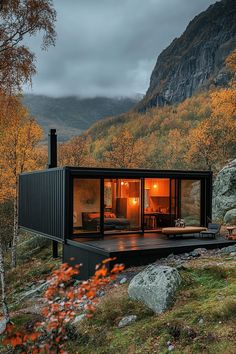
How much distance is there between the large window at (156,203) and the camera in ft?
50.1

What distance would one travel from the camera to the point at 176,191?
1562 centimetres

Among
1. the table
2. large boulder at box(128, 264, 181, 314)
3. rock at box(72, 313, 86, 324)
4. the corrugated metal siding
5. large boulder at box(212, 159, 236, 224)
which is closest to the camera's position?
large boulder at box(128, 264, 181, 314)

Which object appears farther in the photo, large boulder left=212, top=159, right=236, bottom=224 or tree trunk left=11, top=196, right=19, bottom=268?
large boulder left=212, top=159, right=236, bottom=224

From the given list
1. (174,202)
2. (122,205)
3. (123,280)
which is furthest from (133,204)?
(123,280)

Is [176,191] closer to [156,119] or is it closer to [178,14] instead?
[156,119]

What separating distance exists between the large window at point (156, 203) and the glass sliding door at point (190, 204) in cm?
59

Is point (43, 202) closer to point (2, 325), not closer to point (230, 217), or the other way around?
point (2, 325)

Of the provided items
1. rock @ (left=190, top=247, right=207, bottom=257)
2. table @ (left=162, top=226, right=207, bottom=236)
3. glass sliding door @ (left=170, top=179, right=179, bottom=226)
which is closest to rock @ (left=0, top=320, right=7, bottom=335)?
rock @ (left=190, top=247, right=207, bottom=257)

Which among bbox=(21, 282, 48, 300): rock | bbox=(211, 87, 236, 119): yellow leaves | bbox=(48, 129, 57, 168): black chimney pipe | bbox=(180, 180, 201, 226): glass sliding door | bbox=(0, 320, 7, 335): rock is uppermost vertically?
bbox=(211, 87, 236, 119): yellow leaves

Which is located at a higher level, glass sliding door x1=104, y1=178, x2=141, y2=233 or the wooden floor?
glass sliding door x1=104, y1=178, x2=141, y2=233

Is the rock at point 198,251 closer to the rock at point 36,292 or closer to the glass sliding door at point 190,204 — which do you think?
the glass sliding door at point 190,204

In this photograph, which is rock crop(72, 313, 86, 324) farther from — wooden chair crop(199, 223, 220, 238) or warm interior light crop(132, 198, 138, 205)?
warm interior light crop(132, 198, 138, 205)

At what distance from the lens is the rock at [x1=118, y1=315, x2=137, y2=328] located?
747cm

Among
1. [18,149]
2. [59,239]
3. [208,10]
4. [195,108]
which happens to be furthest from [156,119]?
[208,10]
